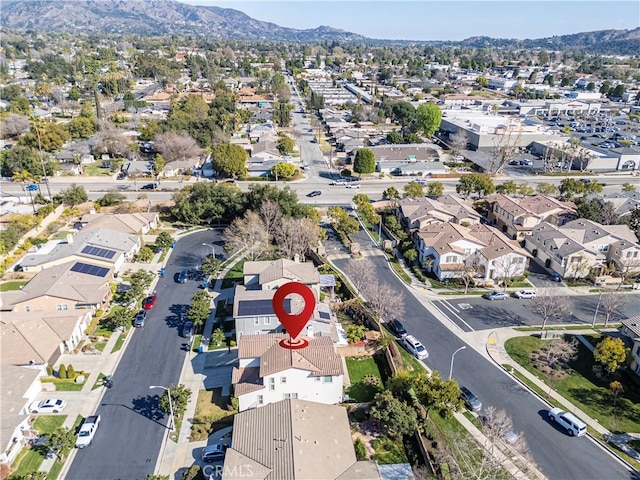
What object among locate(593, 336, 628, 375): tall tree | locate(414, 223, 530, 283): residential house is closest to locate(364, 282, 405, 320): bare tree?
locate(414, 223, 530, 283): residential house

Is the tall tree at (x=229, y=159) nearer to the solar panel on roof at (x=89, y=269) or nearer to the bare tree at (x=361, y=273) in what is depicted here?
the solar panel on roof at (x=89, y=269)

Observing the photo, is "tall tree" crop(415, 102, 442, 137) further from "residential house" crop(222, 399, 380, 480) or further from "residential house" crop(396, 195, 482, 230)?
"residential house" crop(222, 399, 380, 480)

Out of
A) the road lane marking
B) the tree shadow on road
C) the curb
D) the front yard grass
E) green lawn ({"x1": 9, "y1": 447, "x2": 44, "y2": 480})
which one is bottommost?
green lawn ({"x1": 9, "y1": 447, "x2": 44, "y2": 480})

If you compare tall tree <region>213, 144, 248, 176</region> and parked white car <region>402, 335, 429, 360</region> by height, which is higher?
tall tree <region>213, 144, 248, 176</region>

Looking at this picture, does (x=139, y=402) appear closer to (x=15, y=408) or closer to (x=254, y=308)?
(x=15, y=408)

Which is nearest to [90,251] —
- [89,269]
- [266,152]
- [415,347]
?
[89,269]

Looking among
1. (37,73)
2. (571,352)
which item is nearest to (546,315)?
(571,352)
